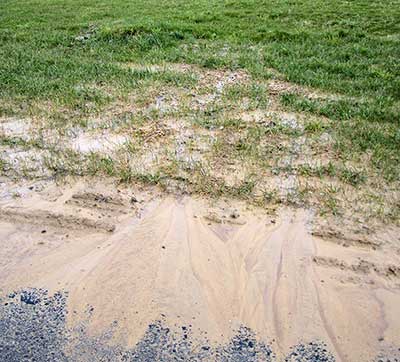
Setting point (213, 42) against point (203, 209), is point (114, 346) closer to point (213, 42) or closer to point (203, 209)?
point (203, 209)

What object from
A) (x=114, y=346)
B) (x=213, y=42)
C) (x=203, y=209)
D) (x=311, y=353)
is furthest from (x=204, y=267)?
(x=213, y=42)

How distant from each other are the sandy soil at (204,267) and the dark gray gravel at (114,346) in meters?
0.07

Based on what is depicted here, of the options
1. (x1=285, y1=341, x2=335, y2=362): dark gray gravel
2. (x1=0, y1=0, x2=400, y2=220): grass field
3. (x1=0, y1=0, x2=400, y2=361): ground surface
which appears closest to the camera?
(x1=285, y1=341, x2=335, y2=362): dark gray gravel

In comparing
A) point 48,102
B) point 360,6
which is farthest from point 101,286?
point 360,6

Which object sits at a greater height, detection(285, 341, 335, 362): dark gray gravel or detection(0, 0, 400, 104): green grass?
detection(0, 0, 400, 104): green grass

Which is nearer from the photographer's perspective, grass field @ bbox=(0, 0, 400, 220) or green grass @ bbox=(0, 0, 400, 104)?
grass field @ bbox=(0, 0, 400, 220)

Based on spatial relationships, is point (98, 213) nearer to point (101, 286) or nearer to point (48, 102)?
point (101, 286)

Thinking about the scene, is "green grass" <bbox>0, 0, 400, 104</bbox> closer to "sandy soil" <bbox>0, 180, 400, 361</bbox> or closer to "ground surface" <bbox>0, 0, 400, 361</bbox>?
"ground surface" <bbox>0, 0, 400, 361</bbox>

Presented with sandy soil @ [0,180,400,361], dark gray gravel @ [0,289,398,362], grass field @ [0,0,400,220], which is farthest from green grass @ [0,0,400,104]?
dark gray gravel @ [0,289,398,362]

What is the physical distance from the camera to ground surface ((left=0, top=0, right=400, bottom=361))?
115 inches

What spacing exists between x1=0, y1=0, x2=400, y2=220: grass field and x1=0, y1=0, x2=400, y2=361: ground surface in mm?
32

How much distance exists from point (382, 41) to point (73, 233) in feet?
27.0

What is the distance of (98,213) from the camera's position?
4.09 m

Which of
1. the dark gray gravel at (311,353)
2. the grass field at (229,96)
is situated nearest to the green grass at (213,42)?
the grass field at (229,96)
